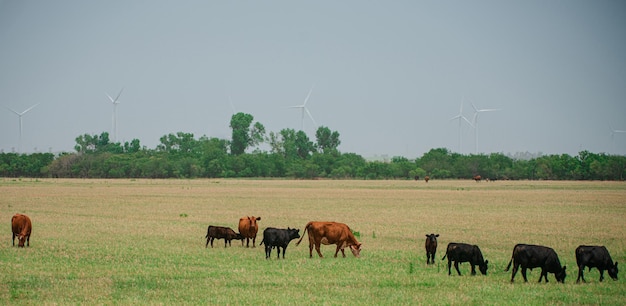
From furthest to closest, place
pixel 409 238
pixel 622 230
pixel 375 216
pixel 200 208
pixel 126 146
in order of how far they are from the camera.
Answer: pixel 126 146 → pixel 200 208 → pixel 375 216 → pixel 622 230 → pixel 409 238

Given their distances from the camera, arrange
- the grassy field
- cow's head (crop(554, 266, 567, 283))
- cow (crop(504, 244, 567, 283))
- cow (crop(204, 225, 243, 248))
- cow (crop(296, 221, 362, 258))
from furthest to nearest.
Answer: cow (crop(204, 225, 243, 248))
cow (crop(296, 221, 362, 258))
cow's head (crop(554, 266, 567, 283))
cow (crop(504, 244, 567, 283))
the grassy field

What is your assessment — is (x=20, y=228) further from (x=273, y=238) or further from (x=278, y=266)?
(x=278, y=266)

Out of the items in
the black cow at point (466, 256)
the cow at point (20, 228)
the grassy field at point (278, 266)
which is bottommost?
the grassy field at point (278, 266)

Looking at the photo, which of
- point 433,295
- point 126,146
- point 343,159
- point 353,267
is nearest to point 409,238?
point 353,267

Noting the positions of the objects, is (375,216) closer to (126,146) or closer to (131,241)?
(131,241)

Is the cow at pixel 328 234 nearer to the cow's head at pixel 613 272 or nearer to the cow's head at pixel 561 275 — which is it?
the cow's head at pixel 561 275

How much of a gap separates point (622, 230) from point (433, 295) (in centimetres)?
1826

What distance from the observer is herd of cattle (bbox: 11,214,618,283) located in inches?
674

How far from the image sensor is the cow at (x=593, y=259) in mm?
17328

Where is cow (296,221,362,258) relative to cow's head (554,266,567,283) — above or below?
above

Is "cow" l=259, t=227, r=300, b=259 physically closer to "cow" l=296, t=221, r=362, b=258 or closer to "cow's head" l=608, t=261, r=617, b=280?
"cow" l=296, t=221, r=362, b=258

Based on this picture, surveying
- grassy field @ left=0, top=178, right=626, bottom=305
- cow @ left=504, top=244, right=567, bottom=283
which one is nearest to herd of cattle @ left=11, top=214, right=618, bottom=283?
cow @ left=504, top=244, right=567, bottom=283

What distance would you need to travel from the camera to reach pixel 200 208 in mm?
45156

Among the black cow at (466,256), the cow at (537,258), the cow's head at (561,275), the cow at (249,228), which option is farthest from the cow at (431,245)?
the cow at (249,228)
